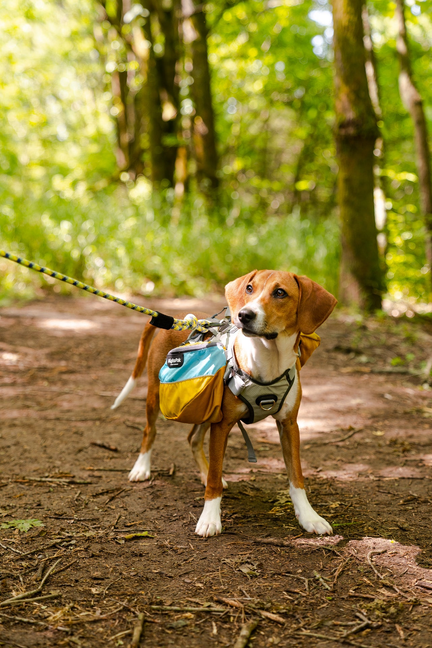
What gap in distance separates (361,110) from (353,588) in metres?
6.78

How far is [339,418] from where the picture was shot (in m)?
4.82

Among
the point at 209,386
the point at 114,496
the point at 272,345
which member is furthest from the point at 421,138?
the point at 114,496

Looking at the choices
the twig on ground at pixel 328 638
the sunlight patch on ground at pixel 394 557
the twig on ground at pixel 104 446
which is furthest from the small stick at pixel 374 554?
the twig on ground at pixel 104 446

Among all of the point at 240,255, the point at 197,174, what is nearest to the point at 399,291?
the point at 240,255

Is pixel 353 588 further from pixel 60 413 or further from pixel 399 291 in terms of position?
pixel 399 291

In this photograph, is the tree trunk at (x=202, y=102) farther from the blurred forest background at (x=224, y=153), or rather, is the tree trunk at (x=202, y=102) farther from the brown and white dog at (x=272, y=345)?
the brown and white dog at (x=272, y=345)

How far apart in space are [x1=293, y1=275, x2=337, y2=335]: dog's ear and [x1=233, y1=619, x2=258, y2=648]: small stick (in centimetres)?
131

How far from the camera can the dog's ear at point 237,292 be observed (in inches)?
112

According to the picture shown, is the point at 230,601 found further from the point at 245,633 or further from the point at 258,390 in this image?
the point at 258,390

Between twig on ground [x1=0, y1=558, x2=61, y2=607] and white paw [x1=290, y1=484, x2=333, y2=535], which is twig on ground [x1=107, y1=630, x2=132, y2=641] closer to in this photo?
twig on ground [x1=0, y1=558, x2=61, y2=607]

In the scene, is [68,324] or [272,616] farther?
[68,324]

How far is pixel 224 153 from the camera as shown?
20.8 metres

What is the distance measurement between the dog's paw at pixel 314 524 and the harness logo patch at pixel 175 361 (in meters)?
1.02

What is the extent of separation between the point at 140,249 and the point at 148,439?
6.92 meters
